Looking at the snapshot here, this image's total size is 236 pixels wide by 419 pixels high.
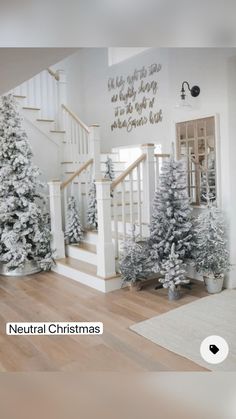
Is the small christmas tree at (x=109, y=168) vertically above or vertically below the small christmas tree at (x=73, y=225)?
above

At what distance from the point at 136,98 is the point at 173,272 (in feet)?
5.23

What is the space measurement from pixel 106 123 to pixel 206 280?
1762 mm

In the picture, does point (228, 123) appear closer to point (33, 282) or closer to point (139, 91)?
point (139, 91)

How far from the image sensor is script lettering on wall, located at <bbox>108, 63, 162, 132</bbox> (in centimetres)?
282

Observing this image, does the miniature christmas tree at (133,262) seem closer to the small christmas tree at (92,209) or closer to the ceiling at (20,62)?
the small christmas tree at (92,209)

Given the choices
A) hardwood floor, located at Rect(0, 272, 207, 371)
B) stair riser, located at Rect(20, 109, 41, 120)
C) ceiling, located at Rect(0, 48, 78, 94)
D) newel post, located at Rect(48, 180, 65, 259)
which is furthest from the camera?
stair riser, located at Rect(20, 109, 41, 120)

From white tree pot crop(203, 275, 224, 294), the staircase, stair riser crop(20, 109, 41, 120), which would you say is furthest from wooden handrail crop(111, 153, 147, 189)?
stair riser crop(20, 109, 41, 120)

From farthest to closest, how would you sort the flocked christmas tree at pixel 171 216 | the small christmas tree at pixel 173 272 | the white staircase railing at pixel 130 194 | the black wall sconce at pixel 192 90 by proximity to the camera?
1. the white staircase railing at pixel 130 194
2. the black wall sconce at pixel 192 90
3. the flocked christmas tree at pixel 171 216
4. the small christmas tree at pixel 173 272

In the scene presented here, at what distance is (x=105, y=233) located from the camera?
96.9 inches

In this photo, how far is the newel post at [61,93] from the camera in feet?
10.4

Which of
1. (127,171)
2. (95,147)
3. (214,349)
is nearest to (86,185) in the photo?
(95,147)

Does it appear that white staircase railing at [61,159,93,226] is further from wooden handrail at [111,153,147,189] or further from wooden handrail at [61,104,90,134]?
wooden handrail at [111,153,147,189]

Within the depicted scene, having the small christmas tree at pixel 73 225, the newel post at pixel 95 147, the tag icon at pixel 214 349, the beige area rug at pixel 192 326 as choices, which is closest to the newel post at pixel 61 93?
the newel post at pixel 95 147

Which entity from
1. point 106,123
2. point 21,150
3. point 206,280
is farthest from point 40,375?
point 106,123
